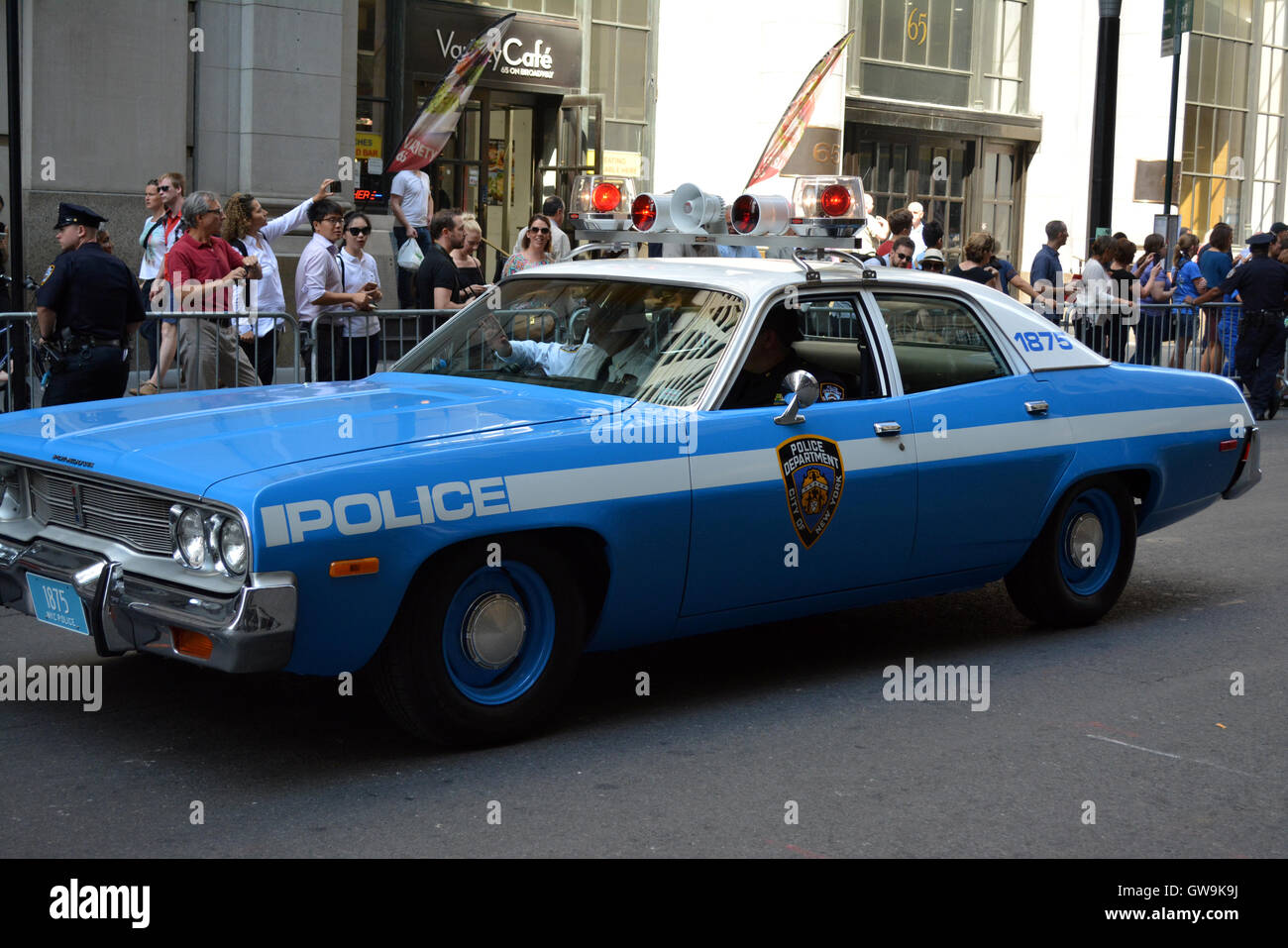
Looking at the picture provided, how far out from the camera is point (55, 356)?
8.53 metres

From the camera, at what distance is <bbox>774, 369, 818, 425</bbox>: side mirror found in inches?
220

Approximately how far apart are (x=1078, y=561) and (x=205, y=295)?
563 centimetres

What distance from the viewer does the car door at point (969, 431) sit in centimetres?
616

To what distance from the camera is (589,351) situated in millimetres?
5922

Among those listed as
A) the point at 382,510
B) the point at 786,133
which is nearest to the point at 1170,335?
the point at 786,133

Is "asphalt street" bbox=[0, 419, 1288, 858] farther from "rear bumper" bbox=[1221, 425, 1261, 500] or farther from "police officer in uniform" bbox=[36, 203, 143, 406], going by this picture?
"police officer in uniform" bbox=[36, 203, 143, 406]

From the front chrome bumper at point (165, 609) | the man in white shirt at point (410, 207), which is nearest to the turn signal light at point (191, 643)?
the front chrome bumper at point (165, 609)

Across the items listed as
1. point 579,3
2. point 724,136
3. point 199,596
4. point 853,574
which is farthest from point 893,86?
point 199,596

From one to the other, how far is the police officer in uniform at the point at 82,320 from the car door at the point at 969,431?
435cm

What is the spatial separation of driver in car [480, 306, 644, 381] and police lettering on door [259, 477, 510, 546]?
1026mm

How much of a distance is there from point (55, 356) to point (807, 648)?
4.45 metres

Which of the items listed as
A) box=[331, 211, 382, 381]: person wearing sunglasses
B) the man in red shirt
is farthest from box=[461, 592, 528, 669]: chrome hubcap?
box=[331, 211, 382, 381]: person wearing sunglasses

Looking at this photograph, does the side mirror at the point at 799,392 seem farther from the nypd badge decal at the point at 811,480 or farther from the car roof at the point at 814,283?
the car roof at the point at 814,283

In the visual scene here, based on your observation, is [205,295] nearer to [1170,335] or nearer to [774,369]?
[774,369]
